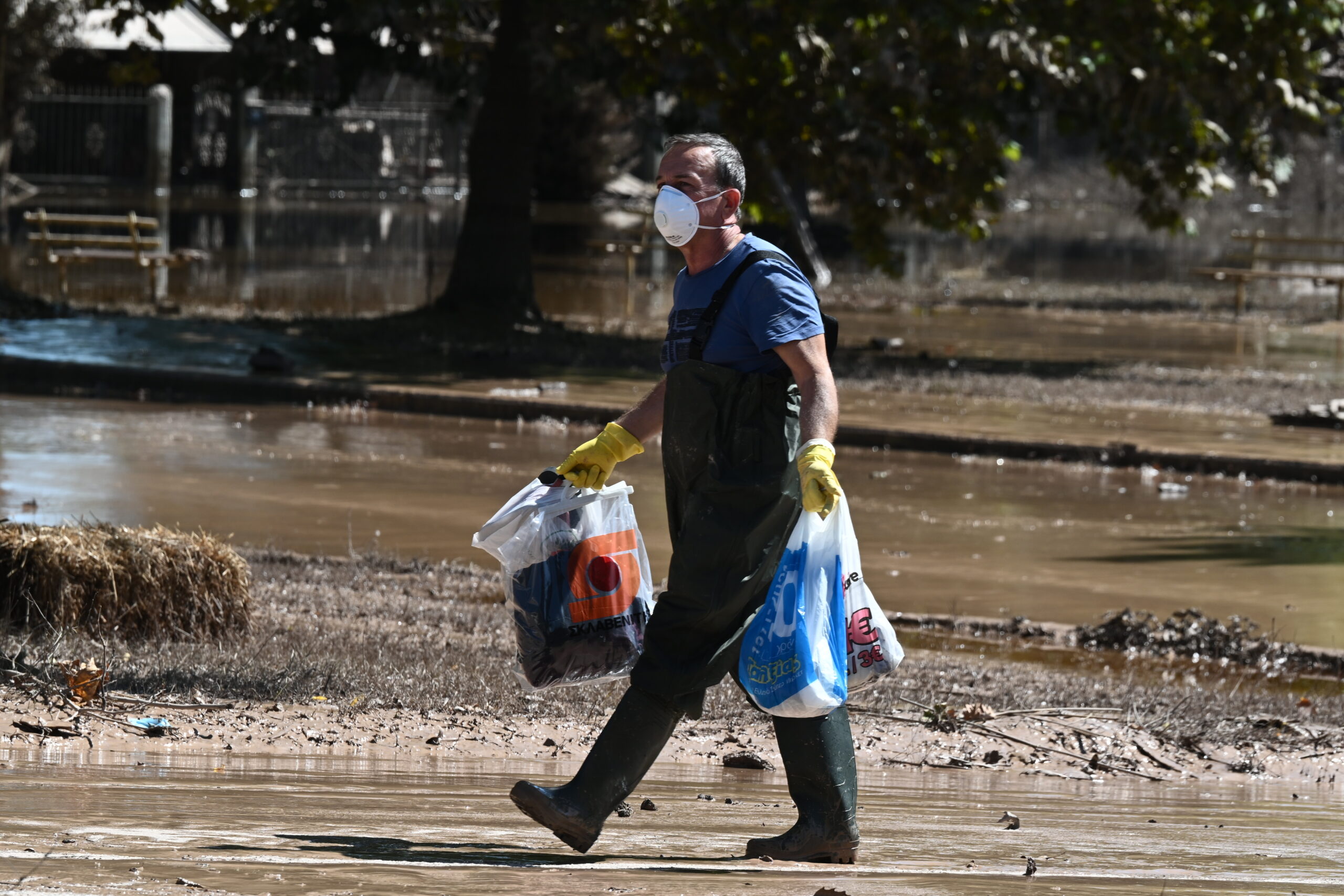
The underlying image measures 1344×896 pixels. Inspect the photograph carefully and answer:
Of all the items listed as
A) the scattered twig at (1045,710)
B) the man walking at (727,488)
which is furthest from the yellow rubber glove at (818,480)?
the scattered twig at (1045,710)

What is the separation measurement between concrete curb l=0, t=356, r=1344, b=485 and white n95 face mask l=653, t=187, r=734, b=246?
30.0 ft

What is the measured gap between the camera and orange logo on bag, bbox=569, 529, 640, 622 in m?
4.94

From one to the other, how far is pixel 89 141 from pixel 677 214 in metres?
42.3

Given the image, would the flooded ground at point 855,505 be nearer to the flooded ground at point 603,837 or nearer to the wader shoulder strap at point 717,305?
the flooded ground at point 603,837

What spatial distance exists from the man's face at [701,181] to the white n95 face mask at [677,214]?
17 mm

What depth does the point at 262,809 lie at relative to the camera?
4.64m

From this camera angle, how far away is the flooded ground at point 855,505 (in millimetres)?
9398

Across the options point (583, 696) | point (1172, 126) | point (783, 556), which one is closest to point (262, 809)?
point (783, 556)

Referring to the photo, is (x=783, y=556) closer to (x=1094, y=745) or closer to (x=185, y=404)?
(x=1094, y=745)

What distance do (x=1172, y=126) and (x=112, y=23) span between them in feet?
34.1

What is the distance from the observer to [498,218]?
19344mm

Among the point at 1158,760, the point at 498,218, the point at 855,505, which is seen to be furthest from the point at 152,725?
the point at 498,218

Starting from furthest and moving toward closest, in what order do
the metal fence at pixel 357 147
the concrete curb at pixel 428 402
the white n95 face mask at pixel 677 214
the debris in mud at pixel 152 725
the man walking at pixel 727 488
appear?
Answer: 1. the metal fence at pixel 357 147
2. the concrete curb at pixel 428 402
3. the debris in mud at pixel 152 725
4. the white n95 face mask at pixel 677 214
5. the man walking at pixel 727 488

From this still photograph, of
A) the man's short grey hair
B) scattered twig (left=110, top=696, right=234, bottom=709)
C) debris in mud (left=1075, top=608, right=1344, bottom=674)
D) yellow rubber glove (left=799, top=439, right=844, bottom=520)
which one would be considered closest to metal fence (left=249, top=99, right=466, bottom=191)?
debris in mud (left=1075, top=608, right=1344, bottom=674)
